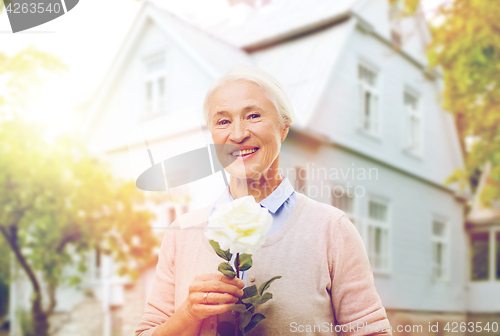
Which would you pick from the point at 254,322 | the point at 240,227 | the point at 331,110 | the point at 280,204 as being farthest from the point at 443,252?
the point at 240,227

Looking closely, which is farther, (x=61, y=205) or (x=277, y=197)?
(x=61, y=205)

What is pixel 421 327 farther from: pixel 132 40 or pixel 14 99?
pixel 14 99

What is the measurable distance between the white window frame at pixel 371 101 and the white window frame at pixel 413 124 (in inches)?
20.4

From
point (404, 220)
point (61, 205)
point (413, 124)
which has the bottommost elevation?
point (61, 205)

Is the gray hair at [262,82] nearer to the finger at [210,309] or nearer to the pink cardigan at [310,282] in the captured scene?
the pink cardigan at [310,282]

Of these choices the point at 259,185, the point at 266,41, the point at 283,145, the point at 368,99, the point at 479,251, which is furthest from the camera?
the point at 479,251

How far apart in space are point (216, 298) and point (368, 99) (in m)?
4.38

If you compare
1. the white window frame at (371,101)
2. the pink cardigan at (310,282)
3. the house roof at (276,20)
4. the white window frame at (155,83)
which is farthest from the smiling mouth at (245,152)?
the white window frame at (371,101)

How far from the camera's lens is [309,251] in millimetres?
882

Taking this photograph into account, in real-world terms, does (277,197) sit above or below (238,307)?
above

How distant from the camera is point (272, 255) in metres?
0.90

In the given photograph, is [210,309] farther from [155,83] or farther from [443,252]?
[443,252]

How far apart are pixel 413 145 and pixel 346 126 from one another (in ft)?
4.49

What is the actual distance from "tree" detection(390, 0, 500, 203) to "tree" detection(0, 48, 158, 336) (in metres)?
2.63
